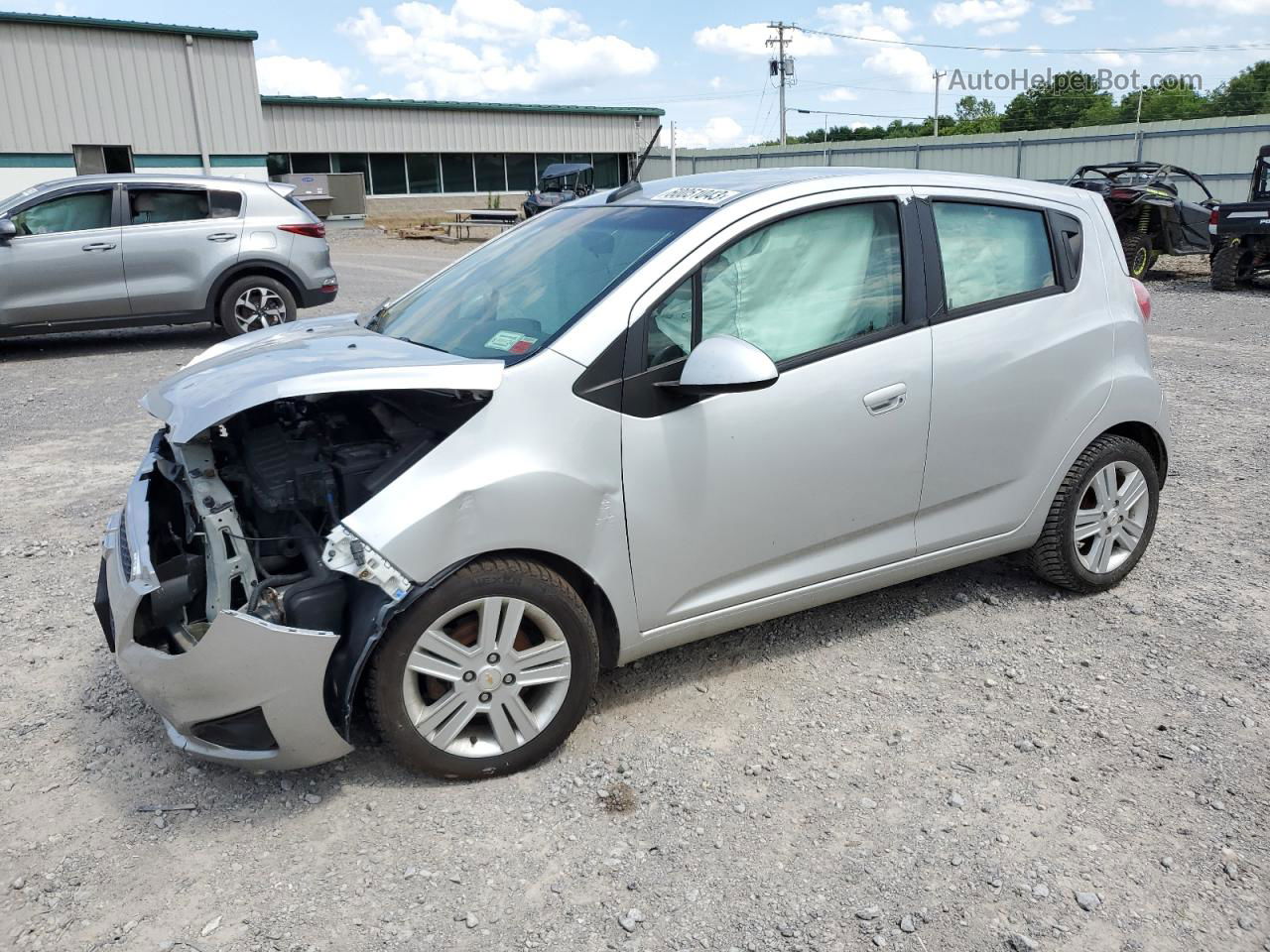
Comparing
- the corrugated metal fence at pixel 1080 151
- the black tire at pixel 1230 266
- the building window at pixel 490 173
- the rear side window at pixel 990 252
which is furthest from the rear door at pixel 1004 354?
the building window at pixel 490 173

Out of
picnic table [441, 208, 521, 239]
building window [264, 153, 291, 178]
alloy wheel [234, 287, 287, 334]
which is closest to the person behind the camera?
alloy wheel [234, 287, 287, 334]

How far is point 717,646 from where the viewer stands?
3984mm

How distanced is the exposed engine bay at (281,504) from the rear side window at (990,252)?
1914 millimetres

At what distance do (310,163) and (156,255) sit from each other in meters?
27.5

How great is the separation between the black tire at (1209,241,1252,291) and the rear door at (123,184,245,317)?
13391 millimetres

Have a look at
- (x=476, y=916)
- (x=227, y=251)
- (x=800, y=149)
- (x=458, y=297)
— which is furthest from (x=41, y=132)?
(x=476, y=916)

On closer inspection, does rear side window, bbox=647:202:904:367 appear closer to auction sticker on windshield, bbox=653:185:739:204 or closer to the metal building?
auction sticker on windshield, bbox=653:185:739:204

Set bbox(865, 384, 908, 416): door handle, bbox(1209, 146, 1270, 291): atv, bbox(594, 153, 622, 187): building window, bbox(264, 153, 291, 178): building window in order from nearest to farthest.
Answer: bbox(865, 384, 908, 416): door handle → bbox(1209, 146, 1270, 291): atv → bbox(264, 153, 291, 178): building window → bbox(594, 153, 622, 187): building window

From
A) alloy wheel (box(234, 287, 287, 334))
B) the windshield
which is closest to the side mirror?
the windshield

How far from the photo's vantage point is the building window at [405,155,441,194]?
37.3 meters

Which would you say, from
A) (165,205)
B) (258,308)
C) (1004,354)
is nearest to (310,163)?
(165,205)

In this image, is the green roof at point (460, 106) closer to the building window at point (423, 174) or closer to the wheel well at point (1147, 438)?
the building window at point (423, 174)

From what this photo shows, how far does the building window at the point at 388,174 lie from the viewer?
36625 mm

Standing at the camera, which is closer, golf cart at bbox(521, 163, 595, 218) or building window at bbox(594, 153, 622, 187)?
golf cart at bbox(521, 163, 595, 218)
